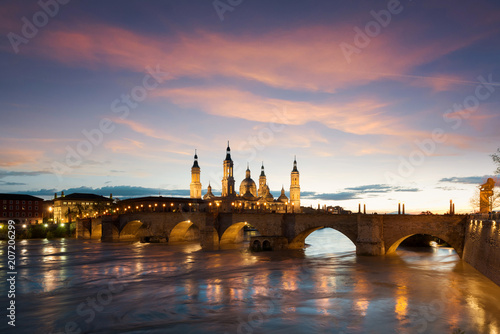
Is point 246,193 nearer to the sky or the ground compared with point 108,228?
nearer to the sky

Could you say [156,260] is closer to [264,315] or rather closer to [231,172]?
[264,315]

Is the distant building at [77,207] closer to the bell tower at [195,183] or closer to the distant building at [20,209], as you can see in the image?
the distant building at [20,209]

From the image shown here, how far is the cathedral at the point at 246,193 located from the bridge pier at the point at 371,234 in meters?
86.5

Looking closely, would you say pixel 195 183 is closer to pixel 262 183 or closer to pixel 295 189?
pixel 262 183

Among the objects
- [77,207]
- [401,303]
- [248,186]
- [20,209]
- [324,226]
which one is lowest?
[401,303]

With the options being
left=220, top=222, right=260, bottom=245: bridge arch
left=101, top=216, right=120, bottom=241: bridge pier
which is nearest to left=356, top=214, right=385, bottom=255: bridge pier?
left=220, top=222, right=260, bottom=245: bridge arch

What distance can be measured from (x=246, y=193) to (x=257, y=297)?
372 feet

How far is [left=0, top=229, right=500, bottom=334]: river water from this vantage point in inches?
826

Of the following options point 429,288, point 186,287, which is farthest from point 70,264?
point 429,288

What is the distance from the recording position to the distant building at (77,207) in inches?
4414

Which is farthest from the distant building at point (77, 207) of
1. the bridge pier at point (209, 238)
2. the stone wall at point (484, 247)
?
the stone wall at point (484, 247)

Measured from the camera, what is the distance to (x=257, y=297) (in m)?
27.0

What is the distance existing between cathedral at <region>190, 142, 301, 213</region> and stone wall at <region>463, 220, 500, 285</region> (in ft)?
315

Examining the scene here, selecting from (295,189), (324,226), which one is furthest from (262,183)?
(324,226)
